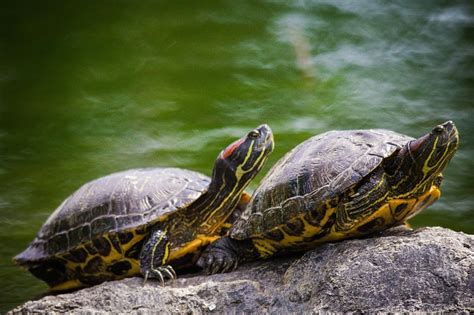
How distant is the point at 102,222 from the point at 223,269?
27.0 inches

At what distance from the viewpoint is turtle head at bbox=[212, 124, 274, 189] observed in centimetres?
293

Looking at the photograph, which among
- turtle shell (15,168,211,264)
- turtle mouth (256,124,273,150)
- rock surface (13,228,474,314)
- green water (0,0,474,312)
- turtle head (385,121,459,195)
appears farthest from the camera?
green water (0,0,474,312)

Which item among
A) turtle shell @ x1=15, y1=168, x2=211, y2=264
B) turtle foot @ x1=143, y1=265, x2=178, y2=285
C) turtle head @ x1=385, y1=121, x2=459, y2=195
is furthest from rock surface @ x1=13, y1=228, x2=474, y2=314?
turtle shell @ x1=15, y1=168, x2=211, y2=264

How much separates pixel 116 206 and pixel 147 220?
223 mm

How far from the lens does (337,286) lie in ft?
7.63

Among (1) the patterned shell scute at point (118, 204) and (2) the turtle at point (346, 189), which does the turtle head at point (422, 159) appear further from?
(1) the patterned shell scute at point (118, 204)

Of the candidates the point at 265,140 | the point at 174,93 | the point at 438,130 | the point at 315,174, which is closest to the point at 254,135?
the point at 265,140

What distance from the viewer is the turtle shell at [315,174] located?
255 centimetres

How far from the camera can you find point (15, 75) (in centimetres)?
520

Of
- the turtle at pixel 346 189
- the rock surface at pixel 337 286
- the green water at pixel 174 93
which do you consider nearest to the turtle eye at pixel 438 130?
the turtle at pixel 346 189

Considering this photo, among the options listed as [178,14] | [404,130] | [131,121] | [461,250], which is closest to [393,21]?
[404,130]

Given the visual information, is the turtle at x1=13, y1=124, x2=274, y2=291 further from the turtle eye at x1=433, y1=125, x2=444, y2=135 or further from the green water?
the green water

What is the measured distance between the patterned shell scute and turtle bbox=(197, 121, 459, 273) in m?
0.42

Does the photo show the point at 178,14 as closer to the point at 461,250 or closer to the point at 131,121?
the point at 131,121
